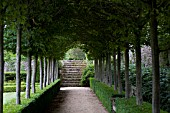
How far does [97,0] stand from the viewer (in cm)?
780

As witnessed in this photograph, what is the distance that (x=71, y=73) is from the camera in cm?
3775

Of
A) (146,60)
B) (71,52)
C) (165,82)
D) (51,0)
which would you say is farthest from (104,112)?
(71,52)

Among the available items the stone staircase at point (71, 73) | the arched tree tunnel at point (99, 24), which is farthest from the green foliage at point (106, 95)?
the stone staircase at point (71, 73)

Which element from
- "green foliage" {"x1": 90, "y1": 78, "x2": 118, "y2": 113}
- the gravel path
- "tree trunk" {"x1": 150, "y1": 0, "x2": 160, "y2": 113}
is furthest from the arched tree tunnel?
the gravel path

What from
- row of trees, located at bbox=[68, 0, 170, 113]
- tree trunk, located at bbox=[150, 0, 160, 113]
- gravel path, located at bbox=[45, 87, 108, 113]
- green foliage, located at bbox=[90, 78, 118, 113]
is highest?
row of trees, located at bbox=[68, 0, 170, 113]

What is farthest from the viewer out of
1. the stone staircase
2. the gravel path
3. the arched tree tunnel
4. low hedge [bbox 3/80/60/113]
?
the stone staircase

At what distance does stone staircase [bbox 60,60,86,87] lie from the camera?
35681 mm

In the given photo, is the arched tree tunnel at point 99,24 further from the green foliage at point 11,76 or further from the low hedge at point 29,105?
the green foliage at point 11,76

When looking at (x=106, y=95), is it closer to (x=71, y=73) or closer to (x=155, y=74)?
(x=155, y=74)

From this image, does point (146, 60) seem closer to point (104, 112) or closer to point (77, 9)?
point (104, 112)

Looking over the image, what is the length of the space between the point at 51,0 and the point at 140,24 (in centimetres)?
387

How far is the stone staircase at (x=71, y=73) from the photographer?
35681mm

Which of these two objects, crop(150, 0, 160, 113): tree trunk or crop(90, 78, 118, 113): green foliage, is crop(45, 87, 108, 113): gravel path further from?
crop(150, 0, 160, 113): tree trunk

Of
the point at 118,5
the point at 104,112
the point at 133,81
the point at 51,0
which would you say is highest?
the point at 51,0
